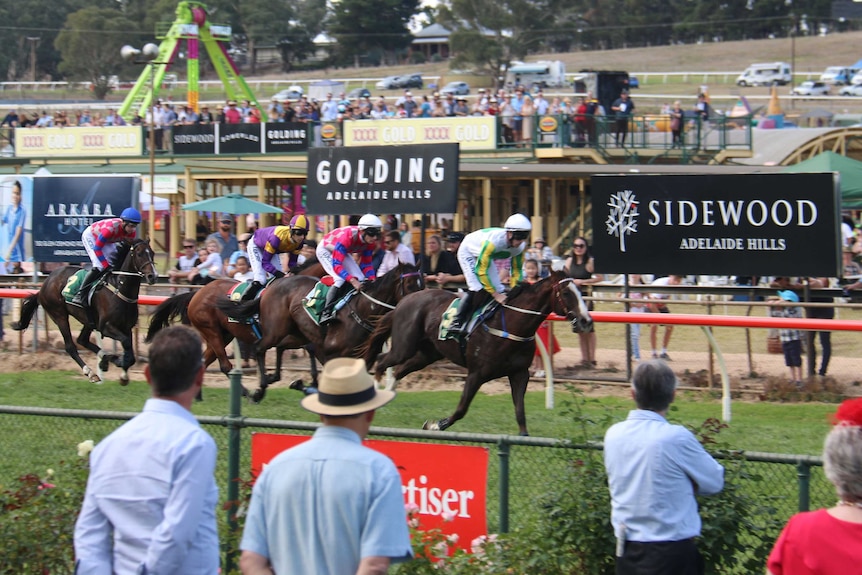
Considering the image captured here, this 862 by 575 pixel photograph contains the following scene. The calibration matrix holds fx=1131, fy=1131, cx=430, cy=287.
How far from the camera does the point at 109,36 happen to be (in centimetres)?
8381

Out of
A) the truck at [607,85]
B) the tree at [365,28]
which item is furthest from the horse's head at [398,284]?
the tree at [365,28]

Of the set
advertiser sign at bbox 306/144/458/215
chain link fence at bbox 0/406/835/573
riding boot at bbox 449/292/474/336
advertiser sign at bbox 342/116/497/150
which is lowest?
chain link fence at bbox 0/406/835/573

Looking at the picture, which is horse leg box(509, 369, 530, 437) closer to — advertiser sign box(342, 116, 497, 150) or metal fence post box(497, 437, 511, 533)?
metal fence post box(497, 437, 511, 533)

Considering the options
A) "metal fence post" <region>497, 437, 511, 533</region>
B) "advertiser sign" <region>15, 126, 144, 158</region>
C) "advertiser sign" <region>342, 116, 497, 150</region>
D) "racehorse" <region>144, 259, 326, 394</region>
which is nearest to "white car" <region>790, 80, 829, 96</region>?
"advertiser sign" <region>342, 116, 497, 150</region>

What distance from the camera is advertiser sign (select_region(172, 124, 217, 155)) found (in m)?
30.6

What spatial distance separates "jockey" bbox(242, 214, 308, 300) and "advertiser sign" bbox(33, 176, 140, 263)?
153 inches

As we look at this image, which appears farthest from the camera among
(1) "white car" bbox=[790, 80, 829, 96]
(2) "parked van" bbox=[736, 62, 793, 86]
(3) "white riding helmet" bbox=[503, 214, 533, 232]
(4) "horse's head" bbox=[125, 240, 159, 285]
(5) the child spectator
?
(2) "parked van" bbox=[736, 62, 793, 86]

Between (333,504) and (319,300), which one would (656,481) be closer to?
(333,504)

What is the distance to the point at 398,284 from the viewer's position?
11.4 meters

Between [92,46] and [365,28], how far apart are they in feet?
67.2

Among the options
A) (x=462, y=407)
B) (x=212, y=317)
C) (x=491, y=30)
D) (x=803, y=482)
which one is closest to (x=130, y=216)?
(x=212, y=317)

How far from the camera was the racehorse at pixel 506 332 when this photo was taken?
9477 mm

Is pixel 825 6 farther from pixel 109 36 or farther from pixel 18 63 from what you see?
pixel 18 63

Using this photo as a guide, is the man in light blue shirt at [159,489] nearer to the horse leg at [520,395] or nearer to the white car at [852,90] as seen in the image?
the horse leg at [520,395]
